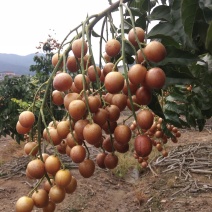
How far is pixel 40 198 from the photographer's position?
31.4 inches

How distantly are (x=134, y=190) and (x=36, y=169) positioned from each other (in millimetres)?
4416

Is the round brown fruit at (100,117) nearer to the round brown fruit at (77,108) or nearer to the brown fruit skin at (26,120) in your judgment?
the round brown fruit at (77,108)

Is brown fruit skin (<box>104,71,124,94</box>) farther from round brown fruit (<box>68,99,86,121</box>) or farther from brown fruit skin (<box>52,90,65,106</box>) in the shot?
brown fruit skin (<box>52,90,65,106</box>)

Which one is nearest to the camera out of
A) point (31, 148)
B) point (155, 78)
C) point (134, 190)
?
point (155, 78)

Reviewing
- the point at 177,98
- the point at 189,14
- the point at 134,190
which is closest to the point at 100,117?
the point at 189,14

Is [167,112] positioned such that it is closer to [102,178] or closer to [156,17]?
[156,17]

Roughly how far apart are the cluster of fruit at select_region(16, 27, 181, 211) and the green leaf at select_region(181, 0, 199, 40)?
0.10 metres

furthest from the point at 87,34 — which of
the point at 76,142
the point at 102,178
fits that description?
the point at 102,178

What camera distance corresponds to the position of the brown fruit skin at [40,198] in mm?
800

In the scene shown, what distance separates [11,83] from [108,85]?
5872 millimetres

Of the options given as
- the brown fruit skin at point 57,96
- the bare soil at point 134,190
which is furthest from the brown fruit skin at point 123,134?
the bare soil at point 134,190

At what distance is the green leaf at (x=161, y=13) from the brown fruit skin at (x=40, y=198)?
54 cm

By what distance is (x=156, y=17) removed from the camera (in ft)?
2.96

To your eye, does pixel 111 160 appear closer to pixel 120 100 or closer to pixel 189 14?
pixel 120 100
